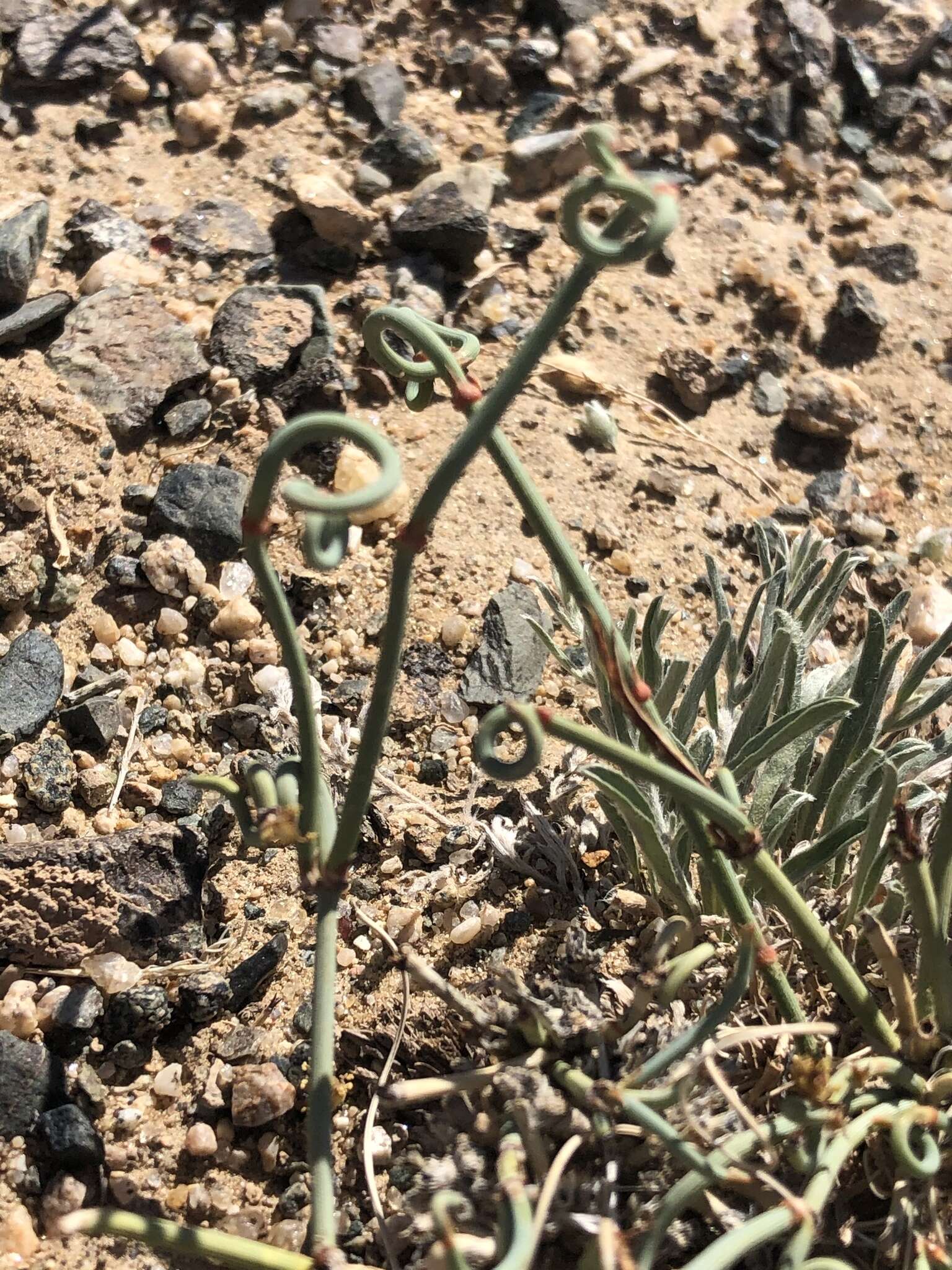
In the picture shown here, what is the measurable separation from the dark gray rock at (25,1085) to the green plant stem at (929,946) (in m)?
1.18

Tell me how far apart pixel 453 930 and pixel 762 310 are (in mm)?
1926

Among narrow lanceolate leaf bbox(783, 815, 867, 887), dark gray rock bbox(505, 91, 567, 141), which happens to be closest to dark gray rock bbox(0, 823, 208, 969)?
narrow lanceolate leaf bbox(783, 815, 867, 887)

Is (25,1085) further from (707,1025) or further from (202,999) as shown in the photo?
(707,1025)

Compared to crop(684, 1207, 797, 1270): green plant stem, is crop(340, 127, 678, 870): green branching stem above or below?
above

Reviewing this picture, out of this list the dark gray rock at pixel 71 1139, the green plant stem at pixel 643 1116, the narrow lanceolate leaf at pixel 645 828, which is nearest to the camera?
the green plant stem at pixel 643 1116

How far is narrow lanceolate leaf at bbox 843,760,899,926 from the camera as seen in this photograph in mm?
1382

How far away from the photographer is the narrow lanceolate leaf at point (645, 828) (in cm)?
149

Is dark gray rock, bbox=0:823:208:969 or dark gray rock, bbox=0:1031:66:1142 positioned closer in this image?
dark gray rock, bbox=0:1031:66:1142

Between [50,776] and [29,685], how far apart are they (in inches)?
7.1

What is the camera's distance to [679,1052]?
1284 mm

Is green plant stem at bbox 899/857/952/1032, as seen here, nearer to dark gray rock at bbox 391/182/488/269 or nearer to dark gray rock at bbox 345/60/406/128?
dark gray rock at bbox 391/182/488/269

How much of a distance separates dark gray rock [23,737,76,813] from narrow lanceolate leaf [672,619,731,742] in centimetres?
103

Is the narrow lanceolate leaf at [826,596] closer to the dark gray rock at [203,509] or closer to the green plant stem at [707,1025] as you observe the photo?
the green plant stem at [707,1025]

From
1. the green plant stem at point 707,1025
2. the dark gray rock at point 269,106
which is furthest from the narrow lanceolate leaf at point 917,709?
the dark gray rock at point 269,106
